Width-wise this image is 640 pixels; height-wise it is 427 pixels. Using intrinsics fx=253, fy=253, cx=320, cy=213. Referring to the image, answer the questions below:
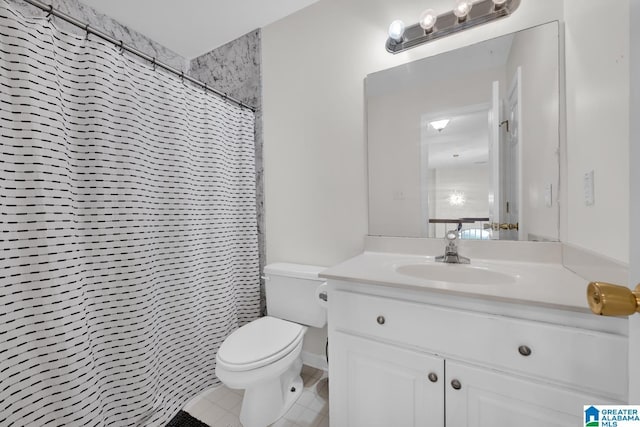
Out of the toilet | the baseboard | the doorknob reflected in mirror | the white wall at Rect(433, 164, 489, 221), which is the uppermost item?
the white wall at Rect(433, 164, 489, 221)

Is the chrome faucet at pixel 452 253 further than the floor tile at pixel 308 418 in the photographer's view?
No

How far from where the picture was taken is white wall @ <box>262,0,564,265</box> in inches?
58.9

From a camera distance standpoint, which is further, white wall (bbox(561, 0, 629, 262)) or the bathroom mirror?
the bathroom mirror

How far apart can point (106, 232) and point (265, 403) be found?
45.6 inches

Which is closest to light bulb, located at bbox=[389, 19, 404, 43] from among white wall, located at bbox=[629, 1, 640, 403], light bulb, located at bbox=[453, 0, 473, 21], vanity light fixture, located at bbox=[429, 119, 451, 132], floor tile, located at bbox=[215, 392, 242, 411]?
light bulb, located at bbox=[453, 0, 473, 21]

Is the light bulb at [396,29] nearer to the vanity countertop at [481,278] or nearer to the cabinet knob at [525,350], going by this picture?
the vanity countertop at [481,278]

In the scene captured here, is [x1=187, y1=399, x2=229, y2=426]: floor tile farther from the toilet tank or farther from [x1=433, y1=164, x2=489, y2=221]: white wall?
[x1=433, y1=164, x2=489, y2=221]: white wall

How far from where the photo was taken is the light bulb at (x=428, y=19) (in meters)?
1.28

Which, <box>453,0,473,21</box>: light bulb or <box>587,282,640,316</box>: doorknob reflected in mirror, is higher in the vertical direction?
<box>453,0,473,21</box>: light bulb

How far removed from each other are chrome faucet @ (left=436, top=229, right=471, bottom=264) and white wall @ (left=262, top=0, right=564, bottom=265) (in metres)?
0.47

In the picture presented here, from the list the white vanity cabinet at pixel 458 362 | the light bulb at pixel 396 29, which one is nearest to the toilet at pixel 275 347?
the white vanity cabinet at pixel 458 362

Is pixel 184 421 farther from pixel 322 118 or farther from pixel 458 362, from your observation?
pixel 322 118

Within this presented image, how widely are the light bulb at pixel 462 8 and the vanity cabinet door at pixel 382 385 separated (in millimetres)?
1539

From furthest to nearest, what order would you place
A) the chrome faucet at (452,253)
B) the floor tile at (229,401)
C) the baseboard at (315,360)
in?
the baseboard at (315,360)
the floor tile at (229,401)
the chrome faucet at (452,253)
